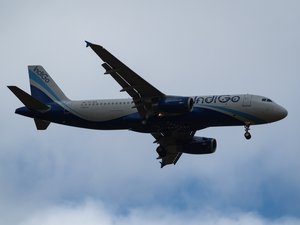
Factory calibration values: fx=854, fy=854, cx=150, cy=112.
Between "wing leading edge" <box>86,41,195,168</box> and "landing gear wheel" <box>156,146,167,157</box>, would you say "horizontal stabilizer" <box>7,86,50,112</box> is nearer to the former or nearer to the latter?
"wing leading edge" <box>86,41,195,168</box>

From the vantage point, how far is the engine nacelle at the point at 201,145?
77.8m

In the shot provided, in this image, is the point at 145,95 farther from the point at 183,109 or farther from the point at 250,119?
the point at 250,119

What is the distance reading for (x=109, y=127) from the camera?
73312mm

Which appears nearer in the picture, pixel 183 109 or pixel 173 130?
pixel 183 109

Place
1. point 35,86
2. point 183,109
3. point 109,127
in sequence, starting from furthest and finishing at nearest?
point 35,86, point 109,127, point 183,109

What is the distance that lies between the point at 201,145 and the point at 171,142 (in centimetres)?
275

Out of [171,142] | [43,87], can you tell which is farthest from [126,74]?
[43,87]

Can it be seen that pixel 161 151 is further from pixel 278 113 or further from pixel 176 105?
pixel 278 113

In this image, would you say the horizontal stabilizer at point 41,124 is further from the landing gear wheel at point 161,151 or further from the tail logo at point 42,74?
the landing gear wheel at point 161,151

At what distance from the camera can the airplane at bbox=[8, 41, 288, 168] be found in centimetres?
6888

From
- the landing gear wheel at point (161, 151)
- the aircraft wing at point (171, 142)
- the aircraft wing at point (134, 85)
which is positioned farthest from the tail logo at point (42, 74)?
the aircraft wing at point (134, 85)

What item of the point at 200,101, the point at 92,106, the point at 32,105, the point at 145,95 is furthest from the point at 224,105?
the point at 32,105

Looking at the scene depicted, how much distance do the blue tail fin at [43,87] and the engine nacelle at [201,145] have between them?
12.1m

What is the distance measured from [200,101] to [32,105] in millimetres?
15022
